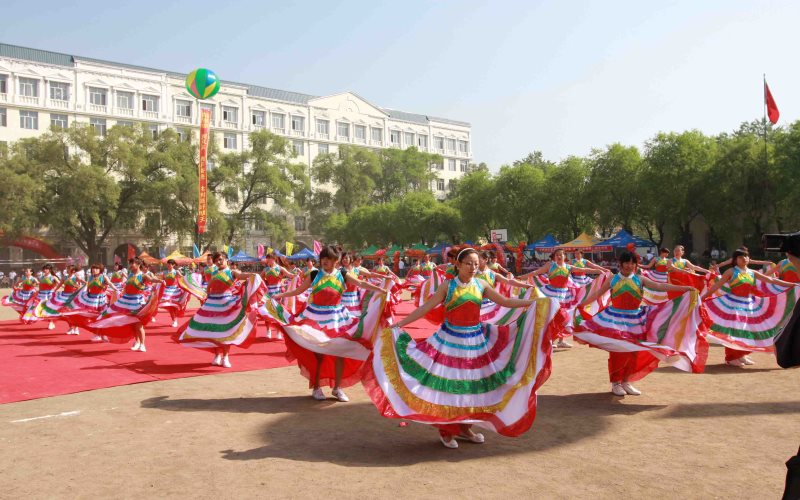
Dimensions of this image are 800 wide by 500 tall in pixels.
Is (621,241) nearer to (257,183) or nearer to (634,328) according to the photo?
(634,328)

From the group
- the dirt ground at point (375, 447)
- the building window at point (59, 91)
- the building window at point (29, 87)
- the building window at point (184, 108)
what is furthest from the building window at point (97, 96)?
the dirt ground at point (375, 447)

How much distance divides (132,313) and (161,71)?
180 ft

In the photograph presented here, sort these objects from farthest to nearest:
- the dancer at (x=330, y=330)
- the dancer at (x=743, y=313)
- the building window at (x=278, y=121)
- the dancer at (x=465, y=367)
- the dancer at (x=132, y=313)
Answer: the building window at (x=278, y=121) < the dancer at (x=132, y=313) < the dancer at (x=743, y=313) < the dancer at (x=330, y=330) < the dancer at (x=465, y=367)

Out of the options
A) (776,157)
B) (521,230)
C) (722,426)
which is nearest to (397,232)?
(521,230)

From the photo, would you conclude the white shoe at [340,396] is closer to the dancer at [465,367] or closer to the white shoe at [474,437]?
the dancer at [465,367]

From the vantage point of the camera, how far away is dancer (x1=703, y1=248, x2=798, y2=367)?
9.73 m

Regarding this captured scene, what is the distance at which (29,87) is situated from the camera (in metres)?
53.5

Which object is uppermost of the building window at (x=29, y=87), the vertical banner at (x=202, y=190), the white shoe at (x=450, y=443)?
the building window at (x=29, y=87)

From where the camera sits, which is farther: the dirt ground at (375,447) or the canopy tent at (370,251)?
the canopy tent at (370,251)

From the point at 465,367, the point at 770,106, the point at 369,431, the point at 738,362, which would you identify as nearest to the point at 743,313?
the point at 738,362

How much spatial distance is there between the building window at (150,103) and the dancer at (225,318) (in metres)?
54.4

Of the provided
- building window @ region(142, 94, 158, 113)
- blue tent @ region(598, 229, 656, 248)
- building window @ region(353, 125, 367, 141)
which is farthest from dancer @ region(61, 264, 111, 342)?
building window @ region(353, 125, 367, 141)

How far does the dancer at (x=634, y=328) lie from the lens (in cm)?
763

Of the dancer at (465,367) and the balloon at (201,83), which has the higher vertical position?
the balloon at (201,83)
